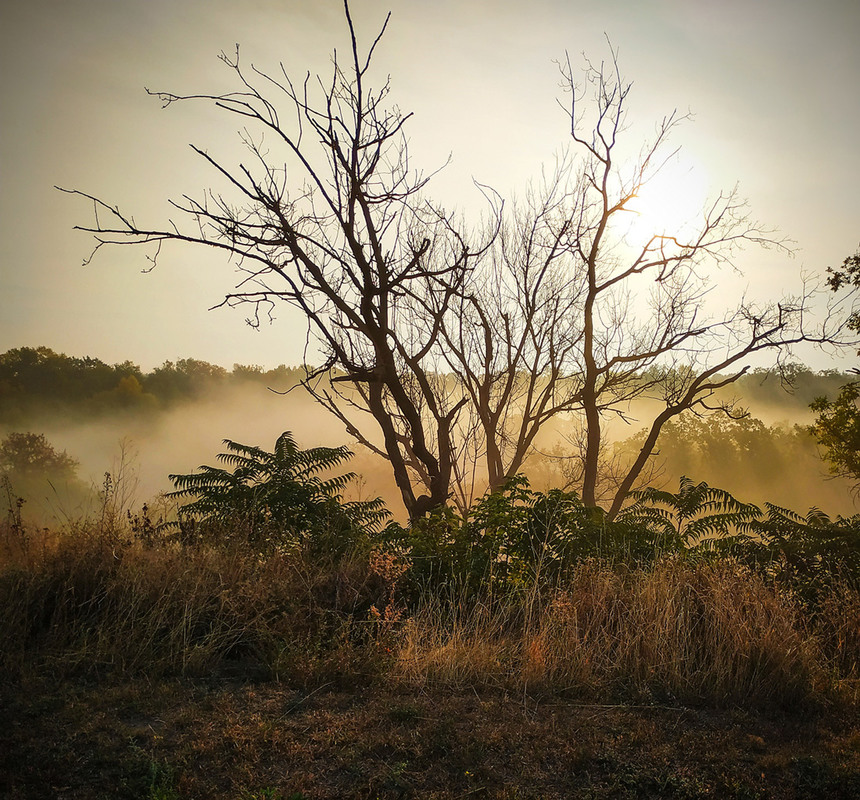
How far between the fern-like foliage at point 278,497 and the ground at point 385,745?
240 cm

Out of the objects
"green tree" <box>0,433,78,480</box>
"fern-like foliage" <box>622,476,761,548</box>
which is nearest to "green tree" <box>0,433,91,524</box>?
"green tree" <box>0,433,78,480</box>

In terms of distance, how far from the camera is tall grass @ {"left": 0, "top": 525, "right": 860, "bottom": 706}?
451 cm

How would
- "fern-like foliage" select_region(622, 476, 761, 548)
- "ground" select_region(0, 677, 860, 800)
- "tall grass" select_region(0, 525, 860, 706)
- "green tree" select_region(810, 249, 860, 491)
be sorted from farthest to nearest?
"green tree" select_region(810, 249, 860, 491)
"fern-like foliage" select_region(622, 476, 761, 548)
"tall grass" select_region(0, 525, 860, 706)
"ground" select_region(0, 677, 860, 800)

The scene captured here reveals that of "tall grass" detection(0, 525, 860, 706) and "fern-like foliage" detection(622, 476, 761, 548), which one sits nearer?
"tall grass" detection(0, 525, 860, 706)

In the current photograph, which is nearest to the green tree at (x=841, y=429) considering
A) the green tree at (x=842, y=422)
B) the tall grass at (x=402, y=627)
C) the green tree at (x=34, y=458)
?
the green tree at (x=842, y=422)

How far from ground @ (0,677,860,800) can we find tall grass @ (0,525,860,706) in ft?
0.65

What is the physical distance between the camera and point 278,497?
7020 mm

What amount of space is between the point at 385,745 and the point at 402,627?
127cm

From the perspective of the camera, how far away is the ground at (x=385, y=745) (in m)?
3.29

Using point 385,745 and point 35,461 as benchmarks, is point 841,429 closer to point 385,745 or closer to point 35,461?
point 385,745

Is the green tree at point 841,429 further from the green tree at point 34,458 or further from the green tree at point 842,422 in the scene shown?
the green tree at point 34,458

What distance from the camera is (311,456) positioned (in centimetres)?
777

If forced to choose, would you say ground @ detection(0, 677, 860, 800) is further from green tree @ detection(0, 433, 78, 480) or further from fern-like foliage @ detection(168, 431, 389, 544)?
green tree @ detection(0, 433, 78, 480)

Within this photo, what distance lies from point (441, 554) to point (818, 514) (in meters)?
4.36
